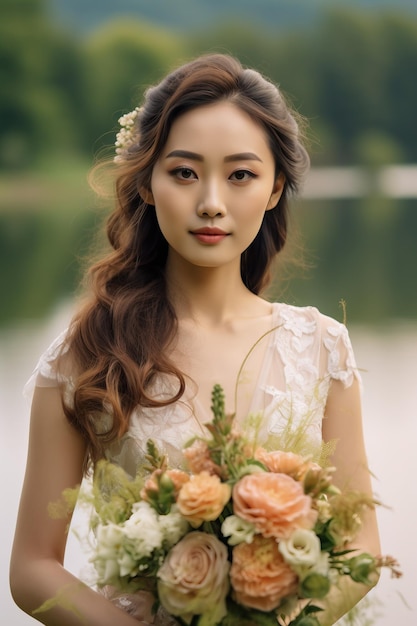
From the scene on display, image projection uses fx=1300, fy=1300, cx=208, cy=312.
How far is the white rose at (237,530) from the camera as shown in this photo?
239 cm

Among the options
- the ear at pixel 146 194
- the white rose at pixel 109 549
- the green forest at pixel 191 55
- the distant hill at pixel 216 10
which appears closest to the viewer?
the white rose at pixel 109 549

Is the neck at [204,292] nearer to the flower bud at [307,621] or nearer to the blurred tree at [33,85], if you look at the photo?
the flower bud at [307,621]

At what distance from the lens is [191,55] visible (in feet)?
84.2

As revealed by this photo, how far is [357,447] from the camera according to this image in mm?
3170

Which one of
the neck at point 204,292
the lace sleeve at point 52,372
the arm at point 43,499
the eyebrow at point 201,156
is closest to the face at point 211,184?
the eyebrow at point 201,156

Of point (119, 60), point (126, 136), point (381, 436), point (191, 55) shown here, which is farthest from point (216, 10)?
point (126, 136)

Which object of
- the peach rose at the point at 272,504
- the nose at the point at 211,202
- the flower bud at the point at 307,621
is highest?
the nose at the point at 211,202

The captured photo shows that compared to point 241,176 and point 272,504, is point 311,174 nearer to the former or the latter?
point 241,176

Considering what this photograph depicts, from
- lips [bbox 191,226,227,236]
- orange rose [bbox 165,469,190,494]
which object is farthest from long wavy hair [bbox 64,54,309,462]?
orange rose [bbox 165,469,190,494]

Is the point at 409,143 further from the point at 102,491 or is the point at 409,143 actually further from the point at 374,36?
the point at 102,491

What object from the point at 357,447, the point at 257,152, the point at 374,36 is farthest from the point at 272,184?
the point at 374,36

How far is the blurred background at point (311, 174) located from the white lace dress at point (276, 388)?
39 centimetres

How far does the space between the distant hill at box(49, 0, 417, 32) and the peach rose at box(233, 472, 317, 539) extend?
62392 millimetres

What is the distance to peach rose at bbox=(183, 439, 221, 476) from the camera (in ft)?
8.16
